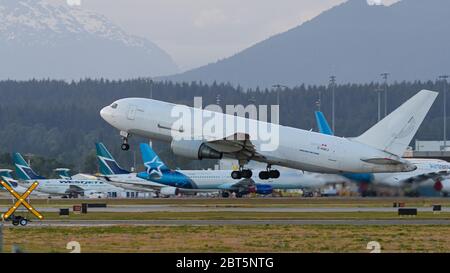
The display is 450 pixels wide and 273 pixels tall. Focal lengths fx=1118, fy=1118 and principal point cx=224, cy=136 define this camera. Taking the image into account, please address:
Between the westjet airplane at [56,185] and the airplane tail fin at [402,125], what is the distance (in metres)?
65.6

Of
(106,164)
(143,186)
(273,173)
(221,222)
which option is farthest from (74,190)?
(221,222)

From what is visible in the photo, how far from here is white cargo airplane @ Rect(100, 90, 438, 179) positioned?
249 feet

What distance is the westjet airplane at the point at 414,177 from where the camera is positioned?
79062 mm

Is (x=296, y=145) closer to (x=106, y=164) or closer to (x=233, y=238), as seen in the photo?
(x=233, y=238)

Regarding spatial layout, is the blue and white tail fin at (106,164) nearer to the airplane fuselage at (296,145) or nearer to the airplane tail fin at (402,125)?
the airplane fuselage at (296,145)

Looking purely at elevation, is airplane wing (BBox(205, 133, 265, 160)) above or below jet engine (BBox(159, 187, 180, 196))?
above

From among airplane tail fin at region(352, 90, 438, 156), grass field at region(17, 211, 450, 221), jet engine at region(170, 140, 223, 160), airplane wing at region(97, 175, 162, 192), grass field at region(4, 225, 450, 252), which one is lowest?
grass field at region(4, 225, 450, 252)

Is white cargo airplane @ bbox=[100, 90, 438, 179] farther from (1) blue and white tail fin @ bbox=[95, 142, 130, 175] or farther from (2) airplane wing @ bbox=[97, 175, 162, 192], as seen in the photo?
(1) blue and white tail fin @ bbox=[95, 142, 130, 175]

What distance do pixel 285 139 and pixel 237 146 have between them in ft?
12.9

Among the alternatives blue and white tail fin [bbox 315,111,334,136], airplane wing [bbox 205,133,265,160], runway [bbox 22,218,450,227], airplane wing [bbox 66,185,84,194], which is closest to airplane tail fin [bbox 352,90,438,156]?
airplane wing [bbox 205,133,265,160]

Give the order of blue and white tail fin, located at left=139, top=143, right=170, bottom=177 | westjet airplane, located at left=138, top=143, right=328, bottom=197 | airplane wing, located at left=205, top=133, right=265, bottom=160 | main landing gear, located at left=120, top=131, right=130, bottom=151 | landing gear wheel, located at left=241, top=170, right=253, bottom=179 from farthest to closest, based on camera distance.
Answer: westjet airplane, located at left=138, top=143, right=328, bottom=197, blue and white tail fin, located at left=139, top=143, right=170, bottom=177, main landing gear, located at left=120, top=131, right=130, bottom=151, landing gear wheel, located at left=241, top=170, right=253, bottom=179, airplane wing, located at left=205, top=133, right=265, bottom=160

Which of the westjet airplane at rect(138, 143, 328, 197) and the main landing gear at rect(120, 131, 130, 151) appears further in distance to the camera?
the westjet airplane at rect(138, 143, 328, 197)

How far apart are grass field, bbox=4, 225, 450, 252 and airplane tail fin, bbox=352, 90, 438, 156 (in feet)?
60.1

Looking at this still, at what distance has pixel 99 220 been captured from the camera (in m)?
68.2
